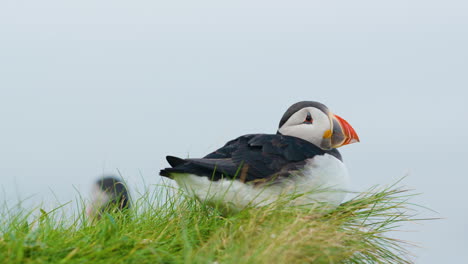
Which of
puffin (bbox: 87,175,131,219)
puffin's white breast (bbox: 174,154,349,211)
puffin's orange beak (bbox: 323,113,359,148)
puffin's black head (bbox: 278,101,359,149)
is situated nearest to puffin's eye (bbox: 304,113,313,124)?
puffin's black head (bbox: 278,101,359,149)

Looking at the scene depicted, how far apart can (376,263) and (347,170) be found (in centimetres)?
86

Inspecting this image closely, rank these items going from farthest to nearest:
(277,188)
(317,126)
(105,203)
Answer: (105,203) → (317,126) → (277,188)

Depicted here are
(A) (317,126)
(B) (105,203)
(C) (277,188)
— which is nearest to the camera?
(C) (277,188)

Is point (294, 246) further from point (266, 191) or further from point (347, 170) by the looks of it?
point (347, 170)

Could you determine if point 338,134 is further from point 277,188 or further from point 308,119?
point 277,188

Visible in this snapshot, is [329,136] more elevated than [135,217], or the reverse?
[329,136]

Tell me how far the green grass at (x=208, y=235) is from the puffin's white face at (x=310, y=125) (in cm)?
69

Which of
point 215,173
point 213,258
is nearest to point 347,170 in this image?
point 215,173

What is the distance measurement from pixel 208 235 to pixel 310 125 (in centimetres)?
134

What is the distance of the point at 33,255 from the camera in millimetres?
3955

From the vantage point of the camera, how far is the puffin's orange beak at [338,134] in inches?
207

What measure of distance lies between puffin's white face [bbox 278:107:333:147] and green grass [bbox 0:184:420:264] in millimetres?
689

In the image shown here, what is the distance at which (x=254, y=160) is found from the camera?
15.8 ft

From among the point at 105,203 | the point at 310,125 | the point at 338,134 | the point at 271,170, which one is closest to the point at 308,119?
the point at 310,125
